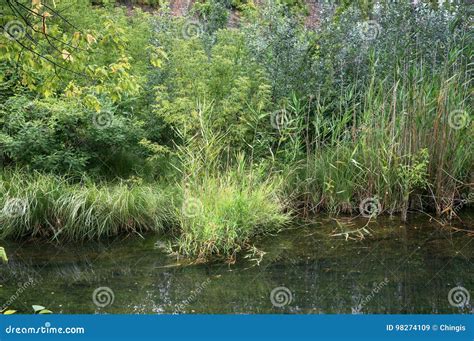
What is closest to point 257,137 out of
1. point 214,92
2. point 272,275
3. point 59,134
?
point 214,92

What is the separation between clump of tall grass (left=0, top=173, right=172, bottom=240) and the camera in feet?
20.5

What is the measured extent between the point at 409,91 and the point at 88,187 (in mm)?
3948

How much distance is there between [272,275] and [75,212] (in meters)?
2.32

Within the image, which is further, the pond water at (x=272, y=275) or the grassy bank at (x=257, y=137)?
the grassy bank at (x=257, y=137)

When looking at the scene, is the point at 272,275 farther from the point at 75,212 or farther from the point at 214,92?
the point at 214,92

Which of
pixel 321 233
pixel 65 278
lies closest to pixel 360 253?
pixel 321 233

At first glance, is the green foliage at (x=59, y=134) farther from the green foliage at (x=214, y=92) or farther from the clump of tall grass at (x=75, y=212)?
the green foliage at (x=214, y=92)

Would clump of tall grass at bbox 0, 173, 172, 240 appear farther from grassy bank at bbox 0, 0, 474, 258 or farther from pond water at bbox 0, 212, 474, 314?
pond water at bbox 0, 212, 474, 314

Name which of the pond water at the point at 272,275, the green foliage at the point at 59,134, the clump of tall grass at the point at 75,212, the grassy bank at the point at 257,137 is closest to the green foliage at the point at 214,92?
the grassy bank at the point at 257,137

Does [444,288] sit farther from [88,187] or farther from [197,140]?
[88,187]

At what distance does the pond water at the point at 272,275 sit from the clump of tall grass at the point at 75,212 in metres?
0.20

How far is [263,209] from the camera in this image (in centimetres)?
620

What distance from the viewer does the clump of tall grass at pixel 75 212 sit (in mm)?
6242

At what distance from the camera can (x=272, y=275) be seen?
16.9 feet
